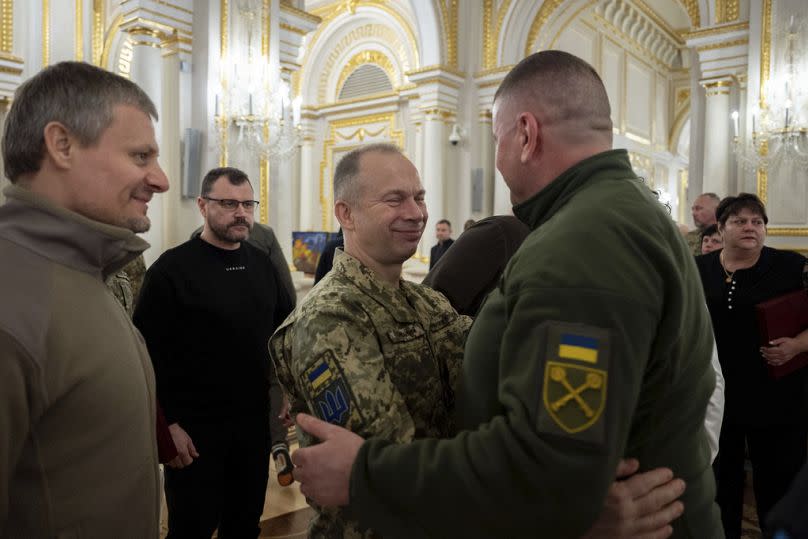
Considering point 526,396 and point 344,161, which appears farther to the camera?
point 344,161

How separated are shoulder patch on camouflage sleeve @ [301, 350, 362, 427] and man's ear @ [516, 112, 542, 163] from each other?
1.82 ft

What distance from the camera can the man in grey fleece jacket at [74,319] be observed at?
3.48 ft

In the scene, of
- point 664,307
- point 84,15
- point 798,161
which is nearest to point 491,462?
point 664,307

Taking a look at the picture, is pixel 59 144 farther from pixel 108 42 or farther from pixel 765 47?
pixel 108 42

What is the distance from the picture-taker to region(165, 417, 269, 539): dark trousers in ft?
7.82

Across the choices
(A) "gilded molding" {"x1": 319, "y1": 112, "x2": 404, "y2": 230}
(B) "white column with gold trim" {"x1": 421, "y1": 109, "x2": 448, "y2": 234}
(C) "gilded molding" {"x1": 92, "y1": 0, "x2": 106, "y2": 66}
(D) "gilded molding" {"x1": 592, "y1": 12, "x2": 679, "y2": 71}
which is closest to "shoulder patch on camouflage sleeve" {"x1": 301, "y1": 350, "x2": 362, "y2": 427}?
(B) "white column with gold trim" {"x1": 421, "y1": 109, "x2": 448, "y2": 234}

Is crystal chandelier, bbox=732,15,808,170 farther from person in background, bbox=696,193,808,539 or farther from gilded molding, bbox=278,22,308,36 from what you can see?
gilded molding, bbox=278,22,308,36

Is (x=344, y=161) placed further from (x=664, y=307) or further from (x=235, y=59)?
(x=235, y=59)

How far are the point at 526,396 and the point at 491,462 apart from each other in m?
0.12

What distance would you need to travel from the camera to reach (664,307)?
1.02 metres

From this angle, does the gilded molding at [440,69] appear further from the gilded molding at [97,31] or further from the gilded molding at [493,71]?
the gilded molding at [97,31]

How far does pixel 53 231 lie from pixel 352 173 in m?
0.71

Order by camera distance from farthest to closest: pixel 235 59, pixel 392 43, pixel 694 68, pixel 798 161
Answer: pixel 392 43 → pixel 694 68 → pixel 798 161 → pixel 235 59

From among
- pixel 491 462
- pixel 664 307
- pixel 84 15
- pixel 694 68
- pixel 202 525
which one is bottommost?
pixel 202 525
